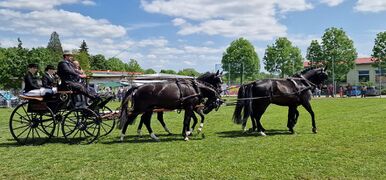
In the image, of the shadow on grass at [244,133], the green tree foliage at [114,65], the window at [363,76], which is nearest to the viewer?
the shadow on grass at [244,133]

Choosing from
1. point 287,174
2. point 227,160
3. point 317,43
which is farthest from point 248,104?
point 317,43

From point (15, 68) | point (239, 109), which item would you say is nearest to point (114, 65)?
point (15, 68)

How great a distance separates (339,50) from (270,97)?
6375 centimetres

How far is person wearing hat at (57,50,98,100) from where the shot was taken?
10422 mm

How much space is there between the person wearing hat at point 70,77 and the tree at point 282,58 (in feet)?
221

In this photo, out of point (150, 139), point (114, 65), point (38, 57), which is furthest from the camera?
point (114, 65)

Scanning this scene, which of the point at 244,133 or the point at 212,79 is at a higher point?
the point at 212,79

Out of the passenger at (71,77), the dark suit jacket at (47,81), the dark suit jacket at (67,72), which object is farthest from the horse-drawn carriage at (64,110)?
the dark suit jacket at (47,81)

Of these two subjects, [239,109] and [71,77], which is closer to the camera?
[71,77]

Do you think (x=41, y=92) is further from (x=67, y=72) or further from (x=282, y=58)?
(x=282, y=58)

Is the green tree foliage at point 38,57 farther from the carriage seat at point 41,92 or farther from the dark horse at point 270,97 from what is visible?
the dark horse at point 270,97

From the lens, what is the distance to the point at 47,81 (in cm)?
1103

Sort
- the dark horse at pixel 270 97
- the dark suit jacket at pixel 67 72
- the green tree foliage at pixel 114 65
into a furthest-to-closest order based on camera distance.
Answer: the green tree foliage at pixel 114 65 → the dark horse at pixel 270 97 → the dark suit jacket at pixel 67 72

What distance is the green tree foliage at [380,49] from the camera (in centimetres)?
6850
